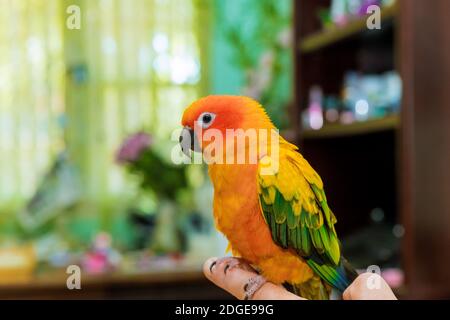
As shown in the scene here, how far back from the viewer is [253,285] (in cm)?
17

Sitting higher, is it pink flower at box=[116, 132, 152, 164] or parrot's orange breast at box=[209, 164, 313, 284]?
parrot's orange breast at box=[209, 164, 313, 284]

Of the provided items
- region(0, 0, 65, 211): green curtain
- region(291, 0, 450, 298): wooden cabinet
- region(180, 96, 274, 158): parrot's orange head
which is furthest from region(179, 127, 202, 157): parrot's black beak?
region(0, 0, 65, 211): green curtain

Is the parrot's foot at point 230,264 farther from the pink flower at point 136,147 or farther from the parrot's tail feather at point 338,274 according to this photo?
the pink flower at point 136,147

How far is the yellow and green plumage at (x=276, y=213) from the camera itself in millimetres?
150

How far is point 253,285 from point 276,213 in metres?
0.02

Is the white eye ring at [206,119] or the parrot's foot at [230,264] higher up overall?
the white eye ring at [206,119]

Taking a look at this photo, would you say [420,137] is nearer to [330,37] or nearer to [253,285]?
[330,37]

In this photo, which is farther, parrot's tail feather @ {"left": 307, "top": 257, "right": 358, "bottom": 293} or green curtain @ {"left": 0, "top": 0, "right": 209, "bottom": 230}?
green curtain @ {"left": 0, "top": 0, "right": 209, "bottom": 230}

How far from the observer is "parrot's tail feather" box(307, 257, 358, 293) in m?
0.17

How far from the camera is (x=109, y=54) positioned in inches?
66.8

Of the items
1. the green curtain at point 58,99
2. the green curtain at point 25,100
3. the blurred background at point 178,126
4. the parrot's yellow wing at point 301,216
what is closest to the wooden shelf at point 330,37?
the blurred background at point 178,126

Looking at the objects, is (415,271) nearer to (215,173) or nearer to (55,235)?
(215,173)

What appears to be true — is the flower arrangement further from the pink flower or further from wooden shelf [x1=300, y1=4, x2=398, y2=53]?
wooden shelf [x1=300, y1=4, x2=398, y2=53]

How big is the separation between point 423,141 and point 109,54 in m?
1.14
